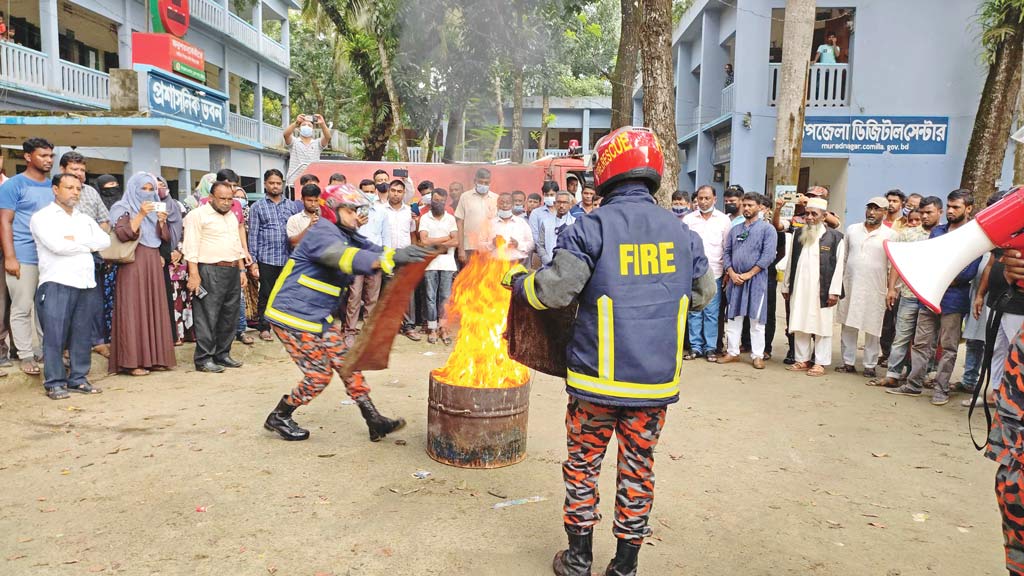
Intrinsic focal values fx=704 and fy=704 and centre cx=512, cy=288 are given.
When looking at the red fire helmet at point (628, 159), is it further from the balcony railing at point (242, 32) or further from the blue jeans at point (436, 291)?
the balcony railing at point (242, 32)

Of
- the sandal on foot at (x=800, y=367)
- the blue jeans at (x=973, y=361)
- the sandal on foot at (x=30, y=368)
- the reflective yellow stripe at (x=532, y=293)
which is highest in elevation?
the reflective yellow stripe at (x=532, y=293)

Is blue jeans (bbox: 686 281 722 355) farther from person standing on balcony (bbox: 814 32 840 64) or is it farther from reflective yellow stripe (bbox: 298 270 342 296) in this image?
person standing on balcony (bbox: 814 32 840 64)

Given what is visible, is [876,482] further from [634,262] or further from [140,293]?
[140,293]

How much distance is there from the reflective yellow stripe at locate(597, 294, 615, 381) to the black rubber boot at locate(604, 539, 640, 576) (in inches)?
31.5

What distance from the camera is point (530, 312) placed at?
3.48 metres

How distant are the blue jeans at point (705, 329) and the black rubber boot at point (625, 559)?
222 inches

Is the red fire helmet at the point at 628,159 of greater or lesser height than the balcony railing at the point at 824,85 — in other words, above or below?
below

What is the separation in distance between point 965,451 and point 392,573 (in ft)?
15.0

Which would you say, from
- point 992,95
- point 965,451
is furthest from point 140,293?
point 992,95

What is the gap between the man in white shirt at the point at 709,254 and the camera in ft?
28.1

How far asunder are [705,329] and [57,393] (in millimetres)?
6875

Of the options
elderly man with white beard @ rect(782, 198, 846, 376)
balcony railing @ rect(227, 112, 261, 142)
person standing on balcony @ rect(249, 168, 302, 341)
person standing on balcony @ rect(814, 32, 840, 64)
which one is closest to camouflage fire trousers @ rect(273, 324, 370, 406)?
person standing on balcony @ rect(249, 168, 302, 341)

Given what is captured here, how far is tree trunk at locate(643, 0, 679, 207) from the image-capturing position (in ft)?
31.6

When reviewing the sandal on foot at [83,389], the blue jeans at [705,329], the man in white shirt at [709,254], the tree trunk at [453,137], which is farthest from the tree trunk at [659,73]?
the sandal on foot at [83,389]
